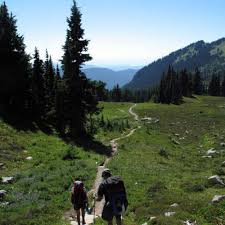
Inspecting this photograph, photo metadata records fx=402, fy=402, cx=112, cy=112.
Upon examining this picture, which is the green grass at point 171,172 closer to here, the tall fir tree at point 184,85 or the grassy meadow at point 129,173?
the grassy meadow at point 129,173

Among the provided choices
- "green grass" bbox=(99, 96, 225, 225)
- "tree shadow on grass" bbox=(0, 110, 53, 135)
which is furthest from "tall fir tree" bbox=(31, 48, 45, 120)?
"green grass" bbox=(99, 96, 225, 225)

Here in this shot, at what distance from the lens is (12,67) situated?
50.5 metres

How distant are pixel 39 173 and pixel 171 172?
10149 mm

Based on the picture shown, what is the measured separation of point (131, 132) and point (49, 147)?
20691 millimetres

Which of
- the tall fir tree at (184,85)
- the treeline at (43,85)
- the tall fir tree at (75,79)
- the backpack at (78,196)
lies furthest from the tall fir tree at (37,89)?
the tall fir tree at (184,85)

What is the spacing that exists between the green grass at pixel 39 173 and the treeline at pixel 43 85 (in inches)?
170

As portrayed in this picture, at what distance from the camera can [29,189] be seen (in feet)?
82.5

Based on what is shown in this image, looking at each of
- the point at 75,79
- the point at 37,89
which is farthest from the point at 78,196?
the point at 37,89

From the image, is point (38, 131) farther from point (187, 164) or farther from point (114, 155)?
point (187, 164)

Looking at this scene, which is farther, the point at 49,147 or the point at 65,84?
the point at 65,84

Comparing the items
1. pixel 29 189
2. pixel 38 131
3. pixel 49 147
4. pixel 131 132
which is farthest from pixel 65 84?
pixel 29 189

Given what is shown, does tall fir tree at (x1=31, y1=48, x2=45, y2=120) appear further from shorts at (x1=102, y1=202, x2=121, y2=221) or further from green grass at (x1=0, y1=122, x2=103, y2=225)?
shorts at (x1=102, y1=202, x2=121, y2=221)

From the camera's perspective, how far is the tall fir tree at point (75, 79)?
47.6 m

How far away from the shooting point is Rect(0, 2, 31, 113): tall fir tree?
165 ft
